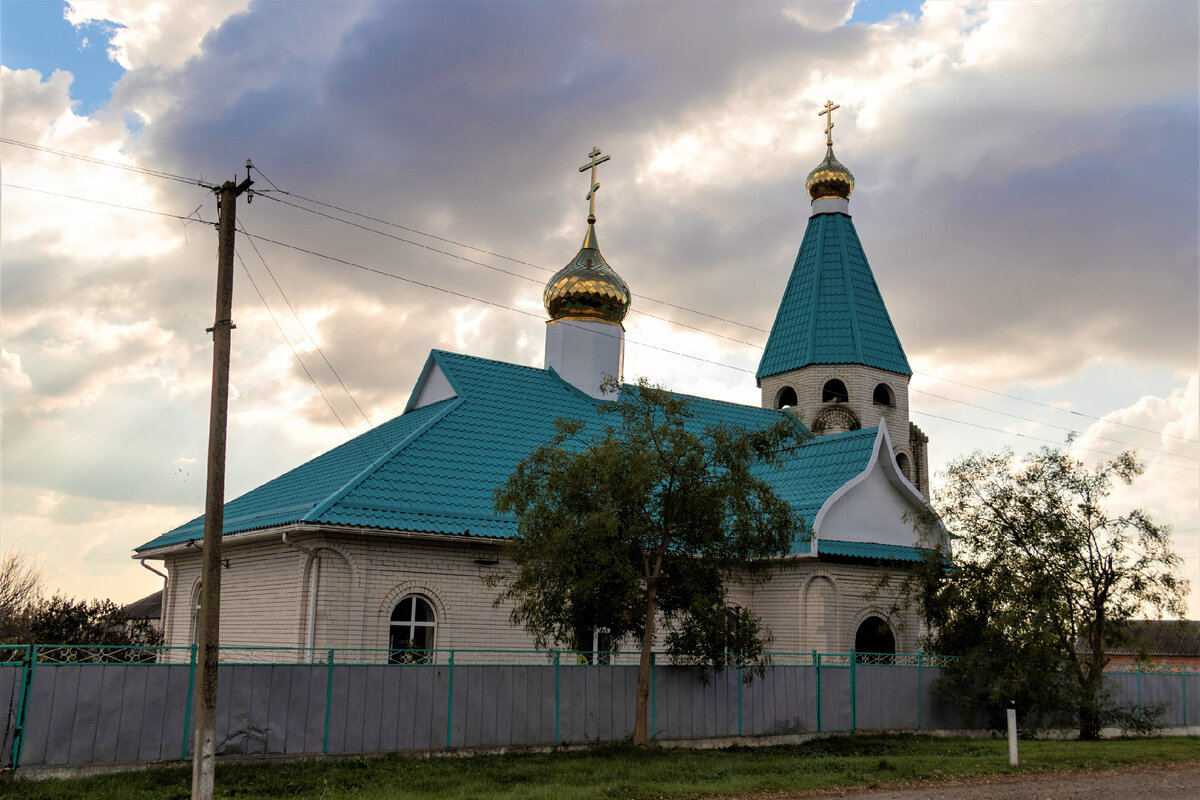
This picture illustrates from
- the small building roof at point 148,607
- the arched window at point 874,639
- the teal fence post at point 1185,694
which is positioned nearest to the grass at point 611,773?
the arched window at point 874,639

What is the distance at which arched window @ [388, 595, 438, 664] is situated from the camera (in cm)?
1639

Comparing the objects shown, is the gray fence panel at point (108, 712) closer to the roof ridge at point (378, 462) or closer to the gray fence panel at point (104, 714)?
the gray fence panel at point (104, 714)

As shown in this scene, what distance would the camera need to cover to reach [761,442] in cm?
1430

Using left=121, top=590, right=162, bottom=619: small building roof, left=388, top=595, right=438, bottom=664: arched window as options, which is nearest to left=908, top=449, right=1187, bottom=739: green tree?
left=388, top=595, right=438, bottom=664: arched window

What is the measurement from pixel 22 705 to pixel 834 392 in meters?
19.7

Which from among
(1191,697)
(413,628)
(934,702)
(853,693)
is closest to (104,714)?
(413,628)

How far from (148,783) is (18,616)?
3097cm

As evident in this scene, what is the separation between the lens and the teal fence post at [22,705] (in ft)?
36.1

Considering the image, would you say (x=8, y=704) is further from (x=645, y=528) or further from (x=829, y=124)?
(x=829, y=124)

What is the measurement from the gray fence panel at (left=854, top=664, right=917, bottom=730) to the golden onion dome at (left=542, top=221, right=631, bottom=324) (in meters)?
10.3

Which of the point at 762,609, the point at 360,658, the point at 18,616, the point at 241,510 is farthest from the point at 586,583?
the point at 18,616

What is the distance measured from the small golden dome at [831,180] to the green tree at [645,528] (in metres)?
15.6

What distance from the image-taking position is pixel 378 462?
56.3ft

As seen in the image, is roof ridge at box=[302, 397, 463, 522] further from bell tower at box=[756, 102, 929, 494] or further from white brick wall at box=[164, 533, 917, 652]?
bell tower at box=[756, 102, 929, 494]
